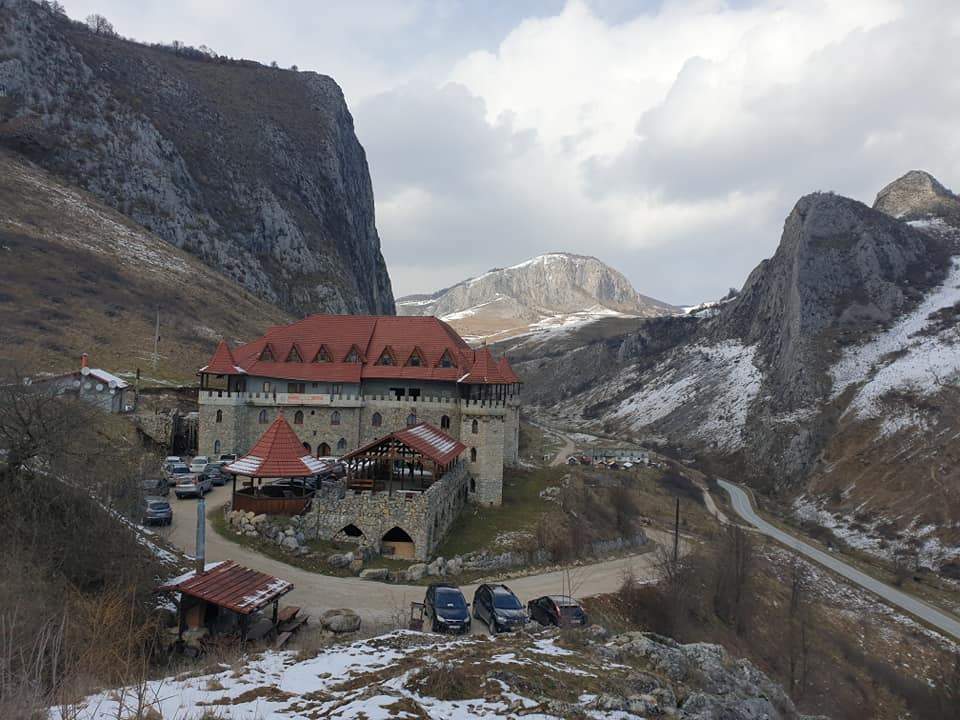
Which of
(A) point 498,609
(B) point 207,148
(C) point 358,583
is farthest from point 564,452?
(B) point 207,148

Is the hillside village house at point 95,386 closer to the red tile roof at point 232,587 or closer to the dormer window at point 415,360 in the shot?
the dormer window at point 415,360

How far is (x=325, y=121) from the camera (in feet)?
515

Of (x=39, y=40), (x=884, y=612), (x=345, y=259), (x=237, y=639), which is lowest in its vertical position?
(x=884, y=612)

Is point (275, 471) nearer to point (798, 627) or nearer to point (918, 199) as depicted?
point (798, 627)

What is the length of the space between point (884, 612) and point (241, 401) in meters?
50.5

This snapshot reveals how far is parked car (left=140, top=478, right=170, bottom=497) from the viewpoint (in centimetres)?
3419

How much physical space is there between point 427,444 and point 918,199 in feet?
487

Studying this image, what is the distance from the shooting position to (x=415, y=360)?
4947 cm

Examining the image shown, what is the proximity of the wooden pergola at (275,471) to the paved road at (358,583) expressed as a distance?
2612mm

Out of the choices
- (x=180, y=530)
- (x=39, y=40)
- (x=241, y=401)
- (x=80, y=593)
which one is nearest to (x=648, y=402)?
(x=241, y=401)

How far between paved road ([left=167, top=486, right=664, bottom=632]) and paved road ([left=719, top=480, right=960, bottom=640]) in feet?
78.9

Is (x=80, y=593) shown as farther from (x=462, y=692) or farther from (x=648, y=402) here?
(x=648, y=402)

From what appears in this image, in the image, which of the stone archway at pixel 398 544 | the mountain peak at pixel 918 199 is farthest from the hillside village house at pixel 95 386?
the mountain peak at pixel 918 199

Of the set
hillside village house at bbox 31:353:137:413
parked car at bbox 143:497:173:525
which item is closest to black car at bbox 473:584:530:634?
parked car at bbox 143:497:173:525
